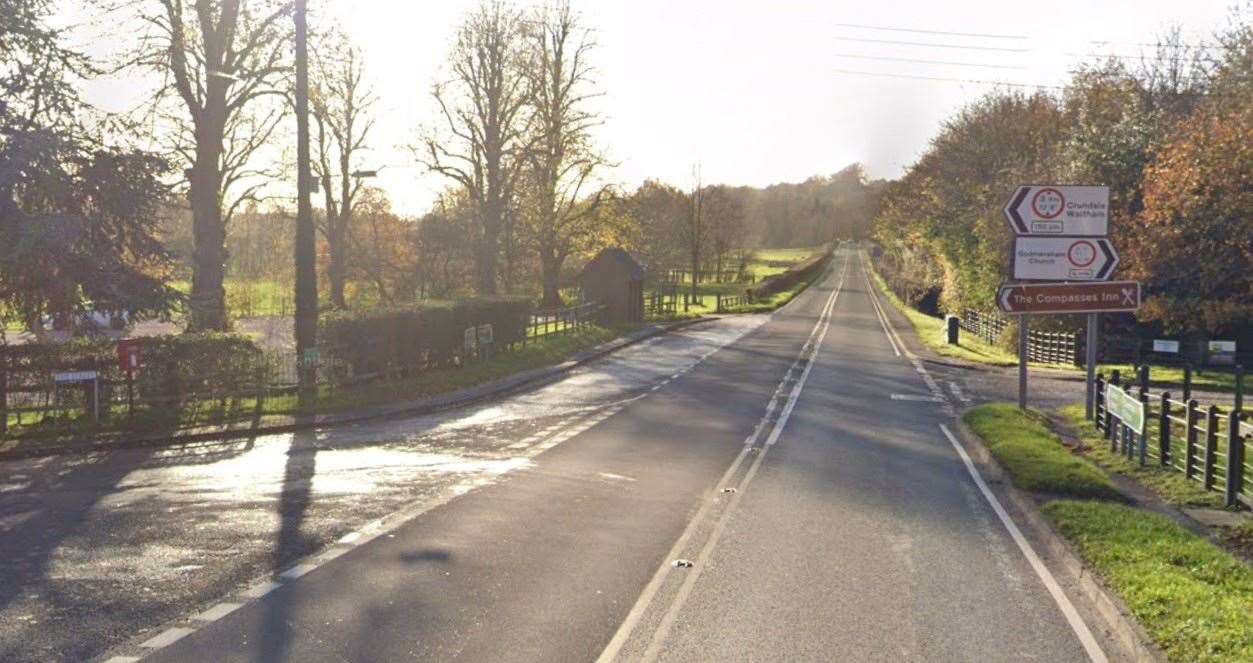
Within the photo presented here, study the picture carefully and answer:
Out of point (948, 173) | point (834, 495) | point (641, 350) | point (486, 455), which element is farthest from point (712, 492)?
point (948, 173)

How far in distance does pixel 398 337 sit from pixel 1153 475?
675 inches

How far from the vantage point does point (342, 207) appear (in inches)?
2237

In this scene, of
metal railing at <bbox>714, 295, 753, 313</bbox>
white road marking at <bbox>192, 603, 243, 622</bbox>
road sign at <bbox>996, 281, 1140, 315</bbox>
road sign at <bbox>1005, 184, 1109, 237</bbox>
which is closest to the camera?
white road marking at <bbox>192, 603, 243, 622</bbox>

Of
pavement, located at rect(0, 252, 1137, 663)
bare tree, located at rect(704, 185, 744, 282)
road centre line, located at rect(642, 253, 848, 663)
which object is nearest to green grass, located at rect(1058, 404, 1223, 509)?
pavement, located at rect(0, 252, 1137, 663)

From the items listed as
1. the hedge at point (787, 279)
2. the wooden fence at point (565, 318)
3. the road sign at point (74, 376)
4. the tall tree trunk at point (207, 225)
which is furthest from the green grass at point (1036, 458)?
the hedge at point (787, 279)

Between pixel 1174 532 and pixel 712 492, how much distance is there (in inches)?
199

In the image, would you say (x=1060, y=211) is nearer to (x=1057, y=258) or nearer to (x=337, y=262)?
(x=1057, y=258)

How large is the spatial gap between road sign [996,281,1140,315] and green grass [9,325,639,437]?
12.7 m

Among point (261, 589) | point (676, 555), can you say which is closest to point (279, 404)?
point (261, 589)

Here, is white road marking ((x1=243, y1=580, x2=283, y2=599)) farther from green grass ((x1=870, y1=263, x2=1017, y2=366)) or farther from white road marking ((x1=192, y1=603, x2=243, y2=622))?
green grass ((x1=870, y1=263, x2=1017, y2=366))

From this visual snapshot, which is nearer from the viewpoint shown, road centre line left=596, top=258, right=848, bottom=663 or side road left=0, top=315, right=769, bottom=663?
road centre line left=596, top=258, right=848, bottom=663

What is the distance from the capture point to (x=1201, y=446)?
14164 mm

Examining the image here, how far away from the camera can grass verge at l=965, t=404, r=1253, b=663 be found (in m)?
7.03

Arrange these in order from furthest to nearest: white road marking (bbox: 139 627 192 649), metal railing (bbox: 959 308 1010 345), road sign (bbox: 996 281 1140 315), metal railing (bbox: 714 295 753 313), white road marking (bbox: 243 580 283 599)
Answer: metal railing (bbox: 714 295 753 313), metal railing (bbox: 959 308 1010 345), road sign (bbox: 996 281 1140 315), white road marking (bbox: 243 580 283 599), white road marking (bbox: 139 627 192 649)
